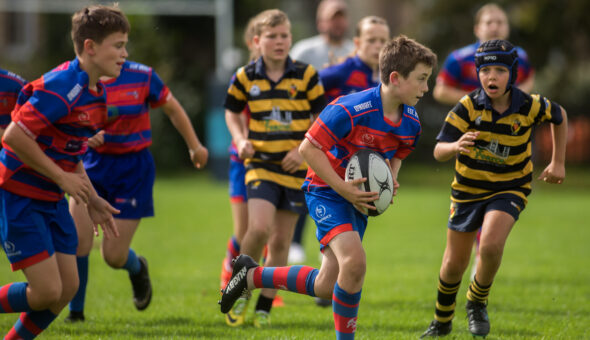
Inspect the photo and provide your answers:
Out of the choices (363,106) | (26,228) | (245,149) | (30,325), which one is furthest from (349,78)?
(30,325)

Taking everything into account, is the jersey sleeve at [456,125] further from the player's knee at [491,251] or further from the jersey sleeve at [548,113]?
the player's knee at [491,251]

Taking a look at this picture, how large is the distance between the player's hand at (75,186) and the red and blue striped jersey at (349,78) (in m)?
3.02

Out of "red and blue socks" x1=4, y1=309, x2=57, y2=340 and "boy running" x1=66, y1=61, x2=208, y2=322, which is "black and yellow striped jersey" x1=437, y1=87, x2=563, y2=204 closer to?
"boy running" x1=66, y1=61, x2=208, y2=322

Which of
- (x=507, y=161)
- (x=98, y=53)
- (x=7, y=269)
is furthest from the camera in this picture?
(x=7, y=269)

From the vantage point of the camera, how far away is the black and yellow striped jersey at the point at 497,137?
503 centimetres

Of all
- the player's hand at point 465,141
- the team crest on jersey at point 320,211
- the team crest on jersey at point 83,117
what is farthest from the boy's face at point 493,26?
the team crest on jersey at point 83,117

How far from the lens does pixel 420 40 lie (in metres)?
23.5

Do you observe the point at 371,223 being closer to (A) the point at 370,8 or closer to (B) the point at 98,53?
(B) the point at 98,53

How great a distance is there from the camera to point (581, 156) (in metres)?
27.2

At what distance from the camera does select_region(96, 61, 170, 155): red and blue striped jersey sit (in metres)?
5.54

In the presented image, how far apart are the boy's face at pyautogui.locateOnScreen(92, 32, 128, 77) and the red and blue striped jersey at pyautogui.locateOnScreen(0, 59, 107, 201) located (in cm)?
13

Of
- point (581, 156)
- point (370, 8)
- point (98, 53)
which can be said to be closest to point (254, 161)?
point (98, 53)

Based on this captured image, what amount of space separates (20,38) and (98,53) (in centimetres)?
2491

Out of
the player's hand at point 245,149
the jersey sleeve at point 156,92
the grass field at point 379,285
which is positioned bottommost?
the grass field at point 379,285
